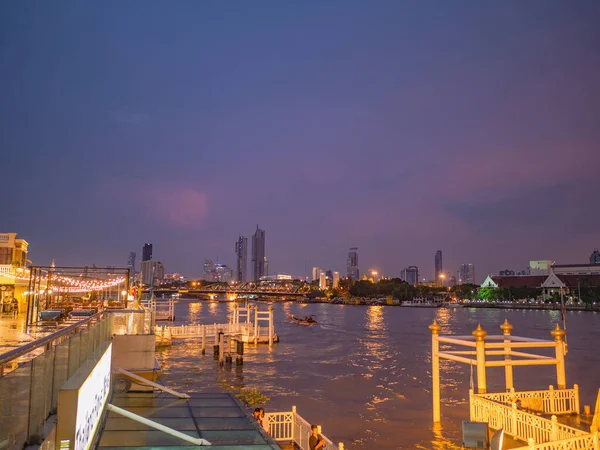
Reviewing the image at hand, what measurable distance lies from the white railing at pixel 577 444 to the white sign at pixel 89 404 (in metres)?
10.2

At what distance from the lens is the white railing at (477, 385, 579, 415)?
18109 millimetres

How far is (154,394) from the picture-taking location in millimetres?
15562

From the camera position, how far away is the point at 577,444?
12938 millimetres

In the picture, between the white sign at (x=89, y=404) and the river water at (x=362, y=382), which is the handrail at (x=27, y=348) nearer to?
the white sign at (x=89, y=404)

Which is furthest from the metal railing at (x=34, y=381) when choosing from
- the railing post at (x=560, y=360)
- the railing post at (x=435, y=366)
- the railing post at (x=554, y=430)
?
the railing post at (x=560, y=360)

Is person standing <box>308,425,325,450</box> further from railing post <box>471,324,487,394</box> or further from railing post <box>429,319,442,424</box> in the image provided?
railing post <box>429,319,442,424</box>

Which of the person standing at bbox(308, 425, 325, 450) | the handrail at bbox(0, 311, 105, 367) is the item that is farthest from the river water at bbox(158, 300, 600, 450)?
the handrail at bbox(0, 311, 105, 367)

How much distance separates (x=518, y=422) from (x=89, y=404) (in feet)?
44.2

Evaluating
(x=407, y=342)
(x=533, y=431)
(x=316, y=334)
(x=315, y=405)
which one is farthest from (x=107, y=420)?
(x=316, y=334)

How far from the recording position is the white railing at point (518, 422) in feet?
44.7

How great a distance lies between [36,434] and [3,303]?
40291 mm

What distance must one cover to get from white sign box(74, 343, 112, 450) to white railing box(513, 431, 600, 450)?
401 inches

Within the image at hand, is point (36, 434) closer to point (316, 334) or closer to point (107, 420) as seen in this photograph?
point (107, 420)

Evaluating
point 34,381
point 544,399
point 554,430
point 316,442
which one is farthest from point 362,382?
point 34,381
